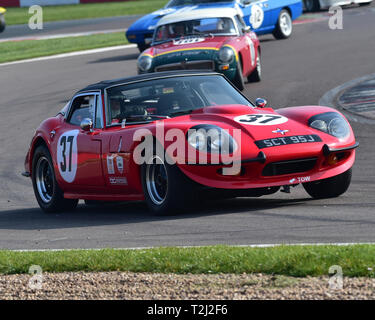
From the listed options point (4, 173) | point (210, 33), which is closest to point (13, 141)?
point (4, 173)

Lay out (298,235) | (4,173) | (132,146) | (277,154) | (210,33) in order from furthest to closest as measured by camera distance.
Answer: (210,33)
(4,173)
(132,146)
(277,154)
(298,235)

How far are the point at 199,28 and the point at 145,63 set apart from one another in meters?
1.33

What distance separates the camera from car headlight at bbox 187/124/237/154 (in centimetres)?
762

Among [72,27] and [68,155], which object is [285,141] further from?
[72,27]

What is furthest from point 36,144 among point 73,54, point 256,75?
point 73,54

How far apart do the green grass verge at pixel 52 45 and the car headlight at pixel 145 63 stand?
9.73m

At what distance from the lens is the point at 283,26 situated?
910 inches

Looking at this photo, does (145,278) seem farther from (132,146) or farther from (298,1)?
(298,1)

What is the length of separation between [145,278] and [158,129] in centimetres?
242

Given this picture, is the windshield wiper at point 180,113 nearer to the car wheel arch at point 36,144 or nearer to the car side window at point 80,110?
the car side window at point 80,110

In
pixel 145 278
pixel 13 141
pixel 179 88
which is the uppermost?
pixel 179 88

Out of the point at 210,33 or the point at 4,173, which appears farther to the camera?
the point at 210,33

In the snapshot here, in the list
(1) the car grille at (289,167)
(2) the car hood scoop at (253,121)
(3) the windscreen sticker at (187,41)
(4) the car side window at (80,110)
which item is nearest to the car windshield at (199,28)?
(3) the windscreen sticker at (187,41)

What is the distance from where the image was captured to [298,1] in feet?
76.1
